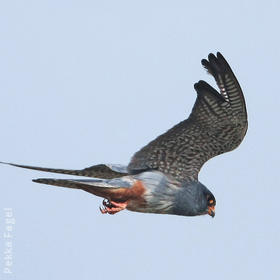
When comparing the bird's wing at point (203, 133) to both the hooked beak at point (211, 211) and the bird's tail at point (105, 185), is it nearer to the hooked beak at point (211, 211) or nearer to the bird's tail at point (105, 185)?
the bird's tail at point (105, 185)

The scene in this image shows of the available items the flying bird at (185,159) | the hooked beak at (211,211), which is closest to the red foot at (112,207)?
the flying bird at (185,159)

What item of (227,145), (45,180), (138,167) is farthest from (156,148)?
(45,180)

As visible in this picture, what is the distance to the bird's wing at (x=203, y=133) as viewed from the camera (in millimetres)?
11805

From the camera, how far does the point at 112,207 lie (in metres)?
11.4

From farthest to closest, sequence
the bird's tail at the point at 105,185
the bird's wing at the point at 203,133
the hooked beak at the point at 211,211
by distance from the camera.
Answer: the hooked beak at the point at 211,211, the bird's wing at the point at 203,133, the bird's tail at the point at 105,185

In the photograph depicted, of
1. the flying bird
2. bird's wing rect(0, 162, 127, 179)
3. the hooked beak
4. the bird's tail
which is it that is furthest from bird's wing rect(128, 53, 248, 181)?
the hooked beak

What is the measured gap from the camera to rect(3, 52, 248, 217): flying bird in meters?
11.6

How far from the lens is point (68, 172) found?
11352 mm

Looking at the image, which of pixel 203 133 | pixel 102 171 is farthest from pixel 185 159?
pixel 102 171

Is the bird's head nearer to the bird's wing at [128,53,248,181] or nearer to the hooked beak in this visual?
the hooked beak

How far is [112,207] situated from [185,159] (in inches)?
67.4

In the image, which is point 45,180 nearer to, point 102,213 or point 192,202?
point 102,213

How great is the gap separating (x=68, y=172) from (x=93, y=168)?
499 mm

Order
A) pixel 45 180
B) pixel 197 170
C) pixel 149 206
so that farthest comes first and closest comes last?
pixel 197 170 < pixel 149 206 < pixel 45 180
